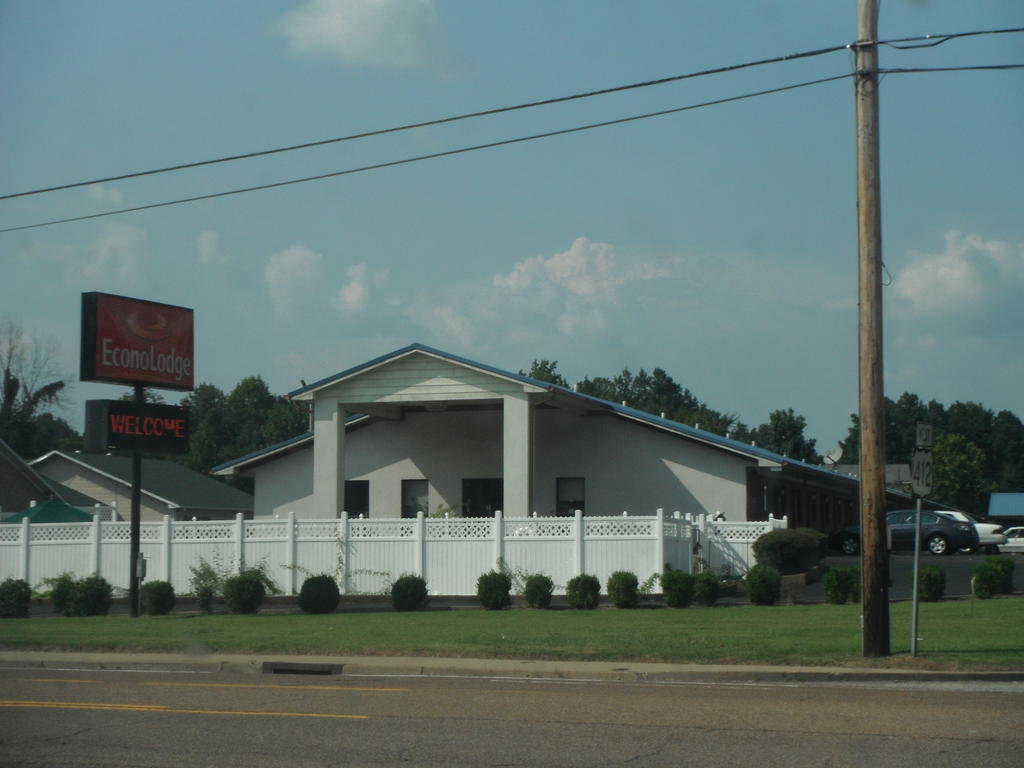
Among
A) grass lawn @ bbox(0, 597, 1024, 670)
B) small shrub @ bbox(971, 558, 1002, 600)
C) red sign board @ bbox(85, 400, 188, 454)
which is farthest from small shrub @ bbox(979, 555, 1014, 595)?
red sign board @ bbox(85, 400, 188, 454)

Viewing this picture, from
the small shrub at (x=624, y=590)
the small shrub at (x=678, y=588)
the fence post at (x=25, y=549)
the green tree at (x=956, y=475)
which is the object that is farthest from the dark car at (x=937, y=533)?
the green tree at (x=956, y=475)

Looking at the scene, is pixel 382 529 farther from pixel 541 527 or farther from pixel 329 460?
pixel 329 460

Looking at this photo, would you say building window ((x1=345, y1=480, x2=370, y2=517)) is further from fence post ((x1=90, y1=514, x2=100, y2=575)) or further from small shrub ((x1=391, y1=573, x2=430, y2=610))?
small shrub ((x1=391, y1=573, x2=430, y2=610))

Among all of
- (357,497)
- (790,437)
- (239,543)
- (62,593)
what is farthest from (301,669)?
(790,437)

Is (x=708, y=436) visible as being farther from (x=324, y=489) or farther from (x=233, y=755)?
(x=233, y=755)

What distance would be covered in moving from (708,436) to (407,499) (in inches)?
383

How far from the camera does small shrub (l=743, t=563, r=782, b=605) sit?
25.3 m

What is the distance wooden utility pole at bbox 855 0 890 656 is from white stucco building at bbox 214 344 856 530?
1577 centimetres

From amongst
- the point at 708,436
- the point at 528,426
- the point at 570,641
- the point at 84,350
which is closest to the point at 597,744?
the point at 570,641

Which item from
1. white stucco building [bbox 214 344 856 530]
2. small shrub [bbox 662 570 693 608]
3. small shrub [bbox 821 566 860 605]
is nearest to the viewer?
small shrub [bbox 821 566 860 605]

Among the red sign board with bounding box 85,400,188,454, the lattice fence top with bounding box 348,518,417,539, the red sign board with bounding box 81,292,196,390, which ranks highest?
the red sign board with bounding box 81,292,196,390

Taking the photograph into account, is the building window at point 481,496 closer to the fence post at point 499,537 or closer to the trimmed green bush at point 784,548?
the fence post at point 499,537

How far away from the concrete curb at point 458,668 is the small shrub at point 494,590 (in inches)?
316

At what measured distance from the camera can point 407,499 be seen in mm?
38250
